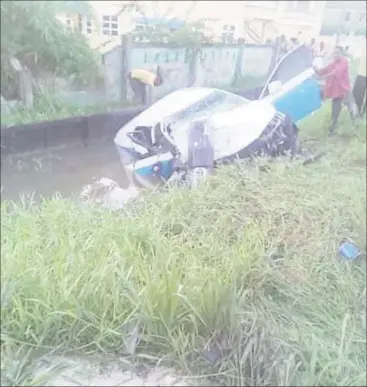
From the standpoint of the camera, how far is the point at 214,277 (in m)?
0.92

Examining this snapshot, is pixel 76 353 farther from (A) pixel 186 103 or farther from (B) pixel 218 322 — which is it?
(A) pixel 186 103

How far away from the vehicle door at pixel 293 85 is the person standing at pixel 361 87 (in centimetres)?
9

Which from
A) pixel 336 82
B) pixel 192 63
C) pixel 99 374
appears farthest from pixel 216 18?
pixel 99 374

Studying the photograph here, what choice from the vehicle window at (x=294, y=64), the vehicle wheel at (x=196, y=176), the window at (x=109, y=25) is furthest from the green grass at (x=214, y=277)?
the window at (x=109, y=25)

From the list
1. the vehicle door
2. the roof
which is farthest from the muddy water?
the vehicle door

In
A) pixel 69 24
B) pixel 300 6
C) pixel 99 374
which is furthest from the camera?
pixel 300 6

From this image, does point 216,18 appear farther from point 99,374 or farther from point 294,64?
point 99,374

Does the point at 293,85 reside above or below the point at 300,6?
below

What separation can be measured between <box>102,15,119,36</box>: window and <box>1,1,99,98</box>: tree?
0.12ft

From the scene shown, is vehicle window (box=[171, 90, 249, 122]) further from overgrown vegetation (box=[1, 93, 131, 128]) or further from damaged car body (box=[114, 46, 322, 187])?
overgrown vegetation (box=[1, 93, 131, 128])

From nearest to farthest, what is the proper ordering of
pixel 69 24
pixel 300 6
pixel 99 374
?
pixel 99 374, pixel 69 24, pixel 300 6

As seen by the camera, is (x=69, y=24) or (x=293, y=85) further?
(x=293, y=85)

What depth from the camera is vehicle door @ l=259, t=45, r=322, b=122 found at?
111cm

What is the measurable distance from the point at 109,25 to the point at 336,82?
0.53 meters
